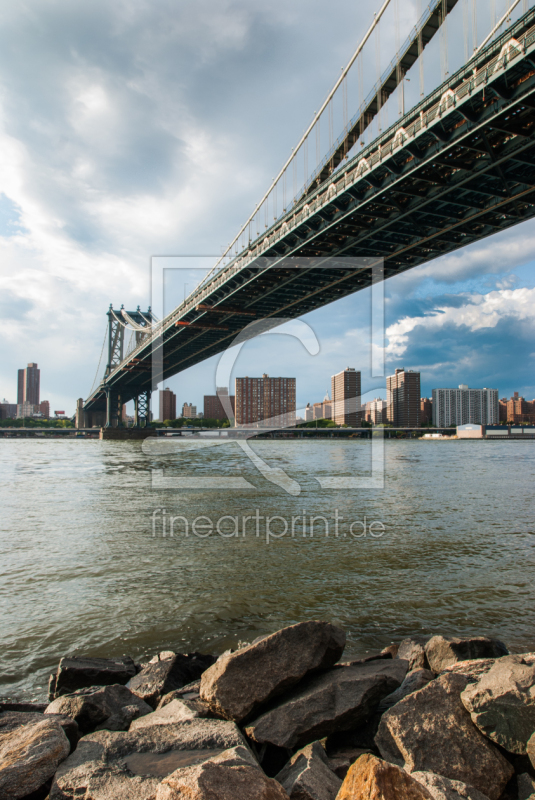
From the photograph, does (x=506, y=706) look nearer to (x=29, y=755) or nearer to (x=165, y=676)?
(x=165, y=676)

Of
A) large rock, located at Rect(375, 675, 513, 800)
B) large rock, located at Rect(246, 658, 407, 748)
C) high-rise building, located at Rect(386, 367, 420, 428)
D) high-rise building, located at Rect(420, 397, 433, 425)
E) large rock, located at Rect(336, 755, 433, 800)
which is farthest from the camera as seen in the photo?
high-rise building, located at Rect(420, 397, 433, 425)

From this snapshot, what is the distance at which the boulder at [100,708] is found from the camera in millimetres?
2316

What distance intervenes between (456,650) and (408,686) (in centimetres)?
42

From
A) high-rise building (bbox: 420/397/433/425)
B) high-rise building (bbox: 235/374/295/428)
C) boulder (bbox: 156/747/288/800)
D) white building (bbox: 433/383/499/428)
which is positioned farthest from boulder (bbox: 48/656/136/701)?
white building (bbox: 433/383/499/428)

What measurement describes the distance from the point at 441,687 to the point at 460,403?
119m

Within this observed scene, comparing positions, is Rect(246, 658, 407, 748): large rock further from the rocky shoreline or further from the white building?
the white building

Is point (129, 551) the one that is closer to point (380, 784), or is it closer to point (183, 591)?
point (183, 591)

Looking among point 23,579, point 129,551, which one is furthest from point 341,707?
point 129,551

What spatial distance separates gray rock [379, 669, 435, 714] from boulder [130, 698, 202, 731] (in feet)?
3.18

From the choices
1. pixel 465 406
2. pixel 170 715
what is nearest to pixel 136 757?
pixel 170 715

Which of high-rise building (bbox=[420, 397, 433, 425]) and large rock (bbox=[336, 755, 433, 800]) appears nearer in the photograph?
large rock (bbox=[336, 755, 433, 800])

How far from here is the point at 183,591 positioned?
4.63m

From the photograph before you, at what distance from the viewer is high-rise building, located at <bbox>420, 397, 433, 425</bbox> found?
9912cm

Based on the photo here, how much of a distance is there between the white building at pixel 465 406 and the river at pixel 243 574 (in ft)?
348
